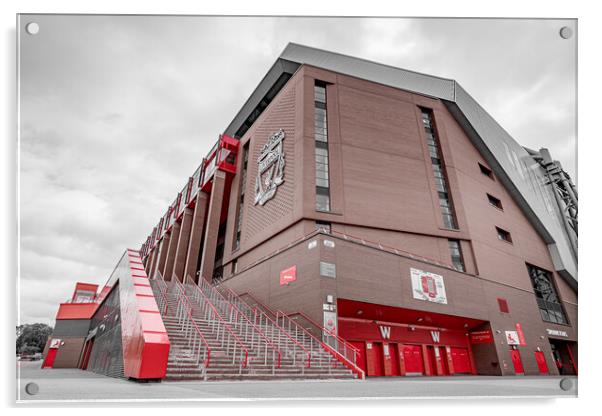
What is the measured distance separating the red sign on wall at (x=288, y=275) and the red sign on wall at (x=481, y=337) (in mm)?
11863

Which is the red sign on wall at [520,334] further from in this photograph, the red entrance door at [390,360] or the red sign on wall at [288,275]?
the red sign on wall at [288,275]

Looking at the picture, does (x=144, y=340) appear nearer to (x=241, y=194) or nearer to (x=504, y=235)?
(x=241, y=194)

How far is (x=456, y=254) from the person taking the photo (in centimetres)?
2289

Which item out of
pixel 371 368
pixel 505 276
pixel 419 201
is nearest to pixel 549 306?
pixel 505 276

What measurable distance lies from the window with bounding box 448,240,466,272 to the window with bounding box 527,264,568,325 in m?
8.19

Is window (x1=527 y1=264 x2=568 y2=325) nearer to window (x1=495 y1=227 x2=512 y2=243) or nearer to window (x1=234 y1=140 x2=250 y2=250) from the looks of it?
window (x1=495 y1=227 x2=512 y2=243)

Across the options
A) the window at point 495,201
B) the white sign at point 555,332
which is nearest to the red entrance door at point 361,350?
the white sign at point 555,332

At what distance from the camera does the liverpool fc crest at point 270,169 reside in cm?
2480

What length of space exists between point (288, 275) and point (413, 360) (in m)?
7.98

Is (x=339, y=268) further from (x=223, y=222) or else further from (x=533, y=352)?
(x=223, y=222)

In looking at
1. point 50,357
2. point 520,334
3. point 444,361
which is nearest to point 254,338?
point 444,361

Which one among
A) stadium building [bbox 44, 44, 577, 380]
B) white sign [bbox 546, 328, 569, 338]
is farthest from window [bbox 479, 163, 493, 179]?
white sign [bbox 546, 328, 569, 338]

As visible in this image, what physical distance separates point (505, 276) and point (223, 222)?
89.7ft

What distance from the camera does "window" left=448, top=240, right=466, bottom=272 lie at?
73.6 feet
